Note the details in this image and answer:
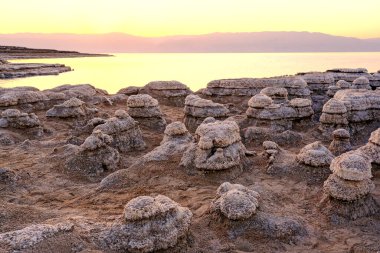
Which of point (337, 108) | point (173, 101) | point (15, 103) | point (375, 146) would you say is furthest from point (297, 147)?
point (15, 103)

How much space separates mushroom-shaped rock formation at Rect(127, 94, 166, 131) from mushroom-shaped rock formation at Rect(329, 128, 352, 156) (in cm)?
731

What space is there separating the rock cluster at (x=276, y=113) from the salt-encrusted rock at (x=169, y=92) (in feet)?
24.8

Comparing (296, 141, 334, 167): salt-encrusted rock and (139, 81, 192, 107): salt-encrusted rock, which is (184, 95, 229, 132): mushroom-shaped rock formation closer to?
(296, 141, 334, 167): salt-encrusted rock

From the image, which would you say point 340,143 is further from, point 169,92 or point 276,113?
point 169,92

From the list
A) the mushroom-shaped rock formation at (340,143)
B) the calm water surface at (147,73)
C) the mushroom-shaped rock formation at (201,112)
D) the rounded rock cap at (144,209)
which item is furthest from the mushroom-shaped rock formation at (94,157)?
the calm water surface at (147,73)

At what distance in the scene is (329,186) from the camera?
8633mm

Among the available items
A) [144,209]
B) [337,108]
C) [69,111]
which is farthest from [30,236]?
[69,111]

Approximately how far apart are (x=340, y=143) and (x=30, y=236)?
10013 millimetres

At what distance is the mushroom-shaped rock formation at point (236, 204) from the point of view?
7.64 metres

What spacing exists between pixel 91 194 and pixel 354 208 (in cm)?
617

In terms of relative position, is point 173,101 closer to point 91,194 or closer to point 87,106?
point 87,106

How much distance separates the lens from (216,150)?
419 inches

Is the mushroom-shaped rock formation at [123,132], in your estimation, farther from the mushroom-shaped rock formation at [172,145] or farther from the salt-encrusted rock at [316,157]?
the salt-encrusted rock at [316,157]

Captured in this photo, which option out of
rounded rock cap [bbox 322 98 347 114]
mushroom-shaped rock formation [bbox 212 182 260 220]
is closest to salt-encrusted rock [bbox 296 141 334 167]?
mushroom-shaped rock formation [bbox 212 182 260 220]
